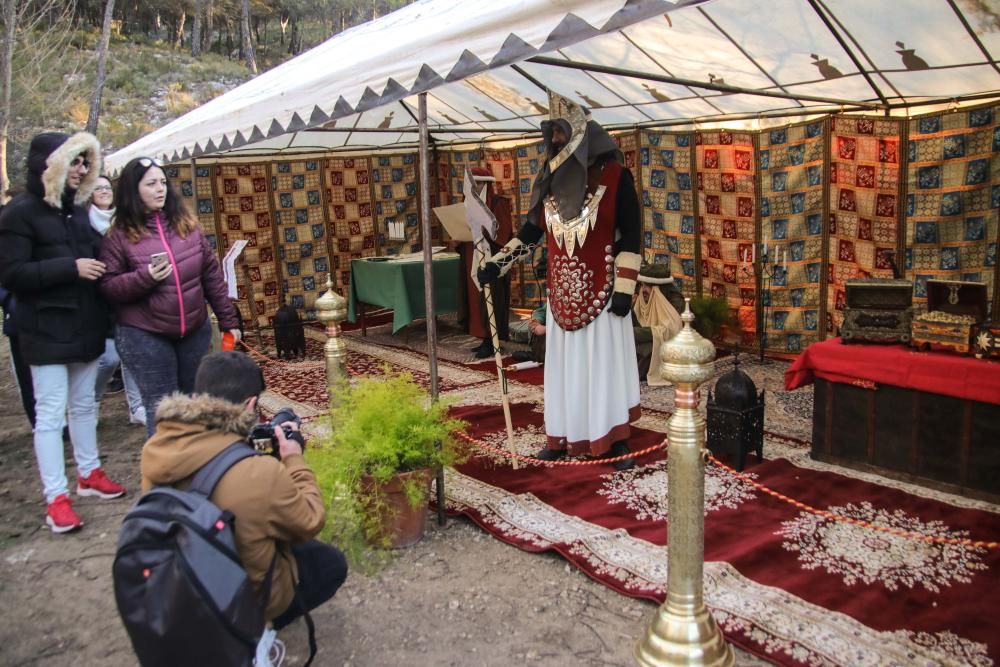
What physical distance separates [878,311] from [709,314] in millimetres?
2740

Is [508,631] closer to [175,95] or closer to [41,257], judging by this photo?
[41,257]

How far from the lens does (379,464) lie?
10.2 ft

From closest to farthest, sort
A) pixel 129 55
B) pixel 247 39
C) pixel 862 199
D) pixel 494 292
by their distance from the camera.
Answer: pixel 862 199, pixel 494 292, pixel 129 55, pixel 247 39

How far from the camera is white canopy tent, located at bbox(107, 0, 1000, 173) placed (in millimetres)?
2722

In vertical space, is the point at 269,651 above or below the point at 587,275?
below

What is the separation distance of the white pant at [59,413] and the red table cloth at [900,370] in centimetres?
369

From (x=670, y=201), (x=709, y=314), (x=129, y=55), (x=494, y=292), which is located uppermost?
(x=129, y=55)

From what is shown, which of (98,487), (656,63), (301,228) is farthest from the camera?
(301,228)

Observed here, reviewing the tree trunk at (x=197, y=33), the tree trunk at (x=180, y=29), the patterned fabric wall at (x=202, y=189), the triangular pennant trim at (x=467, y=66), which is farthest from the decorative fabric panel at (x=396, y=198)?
the tree trunk at (x=180, y=29)

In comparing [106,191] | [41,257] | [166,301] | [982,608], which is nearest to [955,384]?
[982,608]

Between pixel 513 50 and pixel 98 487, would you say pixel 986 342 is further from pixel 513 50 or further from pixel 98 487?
pixel 98 487

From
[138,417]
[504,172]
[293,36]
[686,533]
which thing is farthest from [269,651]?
[293,36]

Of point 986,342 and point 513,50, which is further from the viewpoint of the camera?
point 986,342

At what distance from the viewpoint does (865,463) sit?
155 inches
